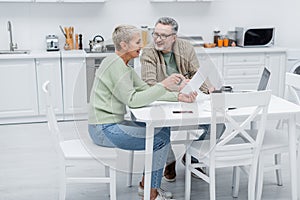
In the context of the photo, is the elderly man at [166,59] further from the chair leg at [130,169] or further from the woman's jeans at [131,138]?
the woman's jeans at [131,138]

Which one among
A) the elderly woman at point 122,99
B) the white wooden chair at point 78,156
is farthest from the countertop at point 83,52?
the white wooden chair at point 78,156

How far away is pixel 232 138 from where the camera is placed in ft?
8.21

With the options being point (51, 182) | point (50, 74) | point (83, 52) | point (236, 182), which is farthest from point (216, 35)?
point (51, 182)

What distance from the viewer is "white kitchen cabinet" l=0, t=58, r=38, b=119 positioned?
4.38 meters

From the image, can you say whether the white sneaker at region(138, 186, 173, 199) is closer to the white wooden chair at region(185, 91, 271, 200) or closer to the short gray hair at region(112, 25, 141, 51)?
the white wooden chair at region(185, 91, 271, 200)

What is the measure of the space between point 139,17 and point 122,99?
2.85m

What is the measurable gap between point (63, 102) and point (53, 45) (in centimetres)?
69

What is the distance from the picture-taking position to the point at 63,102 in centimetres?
462

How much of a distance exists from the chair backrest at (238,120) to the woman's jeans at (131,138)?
319mm

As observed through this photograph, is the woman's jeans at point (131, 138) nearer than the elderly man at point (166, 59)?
Yes

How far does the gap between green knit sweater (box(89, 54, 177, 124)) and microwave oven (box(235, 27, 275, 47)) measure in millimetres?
2822

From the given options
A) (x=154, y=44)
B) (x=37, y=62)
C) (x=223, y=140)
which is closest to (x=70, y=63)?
(x=37, y=62)

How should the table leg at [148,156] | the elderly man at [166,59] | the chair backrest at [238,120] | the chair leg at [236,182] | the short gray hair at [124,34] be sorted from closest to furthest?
the chair backrest at [238,120], the table leg at [148,156], the short gray hair at [124,34], the chair leg at [236,182], the elderly man at [166,59]

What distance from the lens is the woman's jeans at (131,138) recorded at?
252 centimetres
